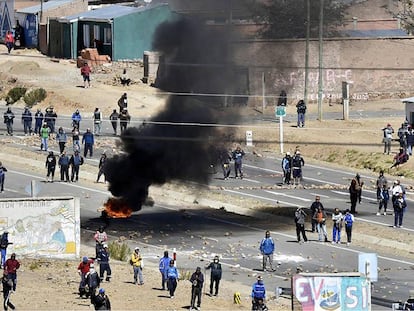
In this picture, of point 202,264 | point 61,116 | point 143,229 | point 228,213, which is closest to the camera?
point 202,264

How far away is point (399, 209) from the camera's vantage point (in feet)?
144

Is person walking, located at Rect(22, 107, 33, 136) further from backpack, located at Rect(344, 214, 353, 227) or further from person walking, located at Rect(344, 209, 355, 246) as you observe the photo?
backpack, located at Rect(344, 214, 353, 227)

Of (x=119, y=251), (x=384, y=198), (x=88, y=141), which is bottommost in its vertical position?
(x=119, y=251)

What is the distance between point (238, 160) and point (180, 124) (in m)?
7.91

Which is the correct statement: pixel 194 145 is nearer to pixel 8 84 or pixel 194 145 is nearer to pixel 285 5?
pixel 285 5

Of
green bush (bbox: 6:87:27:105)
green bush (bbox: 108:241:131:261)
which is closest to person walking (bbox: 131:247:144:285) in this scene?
green bush (bbox: 108:241:131:261)

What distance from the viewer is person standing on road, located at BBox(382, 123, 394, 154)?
5675 centimetres

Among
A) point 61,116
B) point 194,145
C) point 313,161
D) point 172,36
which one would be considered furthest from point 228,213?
point 61,116

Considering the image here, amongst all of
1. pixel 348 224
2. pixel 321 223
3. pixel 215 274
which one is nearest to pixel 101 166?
pixel 321 223

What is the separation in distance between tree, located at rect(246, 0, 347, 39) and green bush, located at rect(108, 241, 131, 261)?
1021cm

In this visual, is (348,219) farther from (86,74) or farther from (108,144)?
(86,74)

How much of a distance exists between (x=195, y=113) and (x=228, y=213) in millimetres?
4564

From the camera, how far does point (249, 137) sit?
56.1 m

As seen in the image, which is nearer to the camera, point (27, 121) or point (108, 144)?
point (108, 144)
